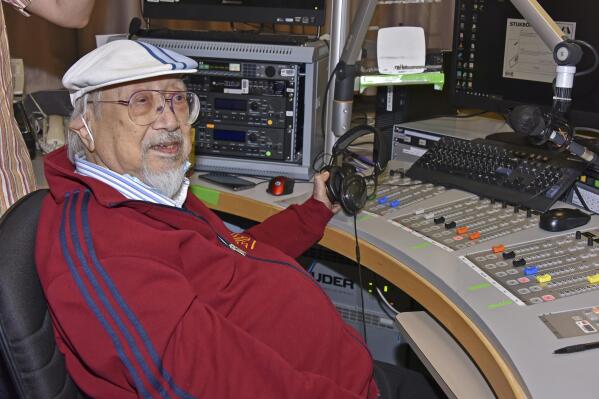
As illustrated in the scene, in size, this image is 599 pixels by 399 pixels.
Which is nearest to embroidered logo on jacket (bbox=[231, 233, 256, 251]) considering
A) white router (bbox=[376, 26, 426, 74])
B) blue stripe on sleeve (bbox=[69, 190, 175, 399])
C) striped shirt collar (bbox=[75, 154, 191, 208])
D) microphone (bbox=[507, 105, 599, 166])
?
striped shirt collar (bbox=[75, 154, 191, 208])

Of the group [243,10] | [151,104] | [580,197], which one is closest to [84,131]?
[151,104]

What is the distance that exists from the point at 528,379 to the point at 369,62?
119 centimetres

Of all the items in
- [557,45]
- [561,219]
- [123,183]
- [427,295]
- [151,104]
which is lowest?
[427,295]

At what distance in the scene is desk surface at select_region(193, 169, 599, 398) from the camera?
A: 3.35 ft

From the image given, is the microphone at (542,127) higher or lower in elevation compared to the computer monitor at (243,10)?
lower

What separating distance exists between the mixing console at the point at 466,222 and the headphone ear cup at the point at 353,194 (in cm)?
9

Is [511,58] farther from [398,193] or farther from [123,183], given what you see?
[123,183]

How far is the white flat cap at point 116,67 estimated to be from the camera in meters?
1.22

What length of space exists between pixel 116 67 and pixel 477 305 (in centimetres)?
75

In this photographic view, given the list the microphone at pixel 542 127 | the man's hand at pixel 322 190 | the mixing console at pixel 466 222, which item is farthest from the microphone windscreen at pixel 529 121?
the man's hand at pixel 322 190

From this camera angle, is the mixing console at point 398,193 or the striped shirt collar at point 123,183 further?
the mixing console at point 398,193

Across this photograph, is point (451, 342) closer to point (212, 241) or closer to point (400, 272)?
point (400, 272)

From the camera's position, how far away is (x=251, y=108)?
1.98 metres

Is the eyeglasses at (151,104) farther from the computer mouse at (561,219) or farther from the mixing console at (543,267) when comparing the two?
the computer mouse at (561,219)
